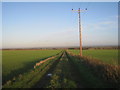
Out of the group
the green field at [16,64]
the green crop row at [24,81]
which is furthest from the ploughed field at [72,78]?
the green field at [16,64]

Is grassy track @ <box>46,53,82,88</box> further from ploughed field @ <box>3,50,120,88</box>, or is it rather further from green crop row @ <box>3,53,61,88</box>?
green crop row @ <box>3,53,61,88</box>

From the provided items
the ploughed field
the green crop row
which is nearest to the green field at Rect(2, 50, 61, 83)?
the ploughed field

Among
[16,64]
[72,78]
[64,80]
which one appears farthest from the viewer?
[16,64]

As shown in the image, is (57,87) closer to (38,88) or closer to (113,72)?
(38,88)

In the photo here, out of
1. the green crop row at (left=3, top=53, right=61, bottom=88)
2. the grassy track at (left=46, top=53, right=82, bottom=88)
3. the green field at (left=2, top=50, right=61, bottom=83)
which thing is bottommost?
the green field at (left=2, top=50, right=61, bottom=83)

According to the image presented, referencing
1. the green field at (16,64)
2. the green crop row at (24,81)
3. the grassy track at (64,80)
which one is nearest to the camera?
the grassy track at (64,80)

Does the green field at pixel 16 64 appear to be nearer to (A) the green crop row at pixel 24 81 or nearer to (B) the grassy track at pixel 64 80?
(A) the green crop row at pixel 24 81

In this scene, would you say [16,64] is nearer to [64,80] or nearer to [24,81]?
[24,81]

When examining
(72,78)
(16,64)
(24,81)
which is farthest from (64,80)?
(16,64)

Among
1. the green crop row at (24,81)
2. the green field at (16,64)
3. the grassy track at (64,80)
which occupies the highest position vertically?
the grassy track at (64,80)

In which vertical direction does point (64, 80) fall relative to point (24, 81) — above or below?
above

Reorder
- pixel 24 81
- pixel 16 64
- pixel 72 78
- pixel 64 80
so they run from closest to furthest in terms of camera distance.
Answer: pixel 64 80
pixel 24 81
pixel 72 78
pixel 16 64

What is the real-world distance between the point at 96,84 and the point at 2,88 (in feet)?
19.5

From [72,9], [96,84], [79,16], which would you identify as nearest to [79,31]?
[79,16]
